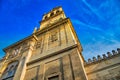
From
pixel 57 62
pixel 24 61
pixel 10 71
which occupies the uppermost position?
pixel 24 61

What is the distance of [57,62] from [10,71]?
6.51 m

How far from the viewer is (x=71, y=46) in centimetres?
1181

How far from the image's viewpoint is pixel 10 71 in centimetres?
1429

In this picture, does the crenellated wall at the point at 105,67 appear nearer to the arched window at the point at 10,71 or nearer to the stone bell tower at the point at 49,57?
the stone bell tower at the point at 49,57

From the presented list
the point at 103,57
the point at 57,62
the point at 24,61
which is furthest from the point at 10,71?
the point at 103,57

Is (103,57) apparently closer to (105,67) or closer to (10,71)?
(105,67)

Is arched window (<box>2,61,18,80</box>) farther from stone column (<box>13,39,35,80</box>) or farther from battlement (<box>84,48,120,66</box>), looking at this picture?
battlement (<box>84,48,120,66</box>)

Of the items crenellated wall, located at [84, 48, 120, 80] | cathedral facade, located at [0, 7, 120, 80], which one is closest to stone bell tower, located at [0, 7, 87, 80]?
cathedral facade, located at [0, 7, 120, 80]

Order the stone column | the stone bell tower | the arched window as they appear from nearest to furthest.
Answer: the stone bell tower → the stone column → the arched window

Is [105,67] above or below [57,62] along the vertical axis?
below

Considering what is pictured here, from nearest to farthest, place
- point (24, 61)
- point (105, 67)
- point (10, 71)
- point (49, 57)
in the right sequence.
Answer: point (105, 67) < point (49, 57) < point (24, 61) < point (10, 71)

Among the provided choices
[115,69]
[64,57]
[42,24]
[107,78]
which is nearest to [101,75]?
[107,78]

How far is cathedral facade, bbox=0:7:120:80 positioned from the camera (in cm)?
1013

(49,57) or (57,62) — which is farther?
(49,57)
